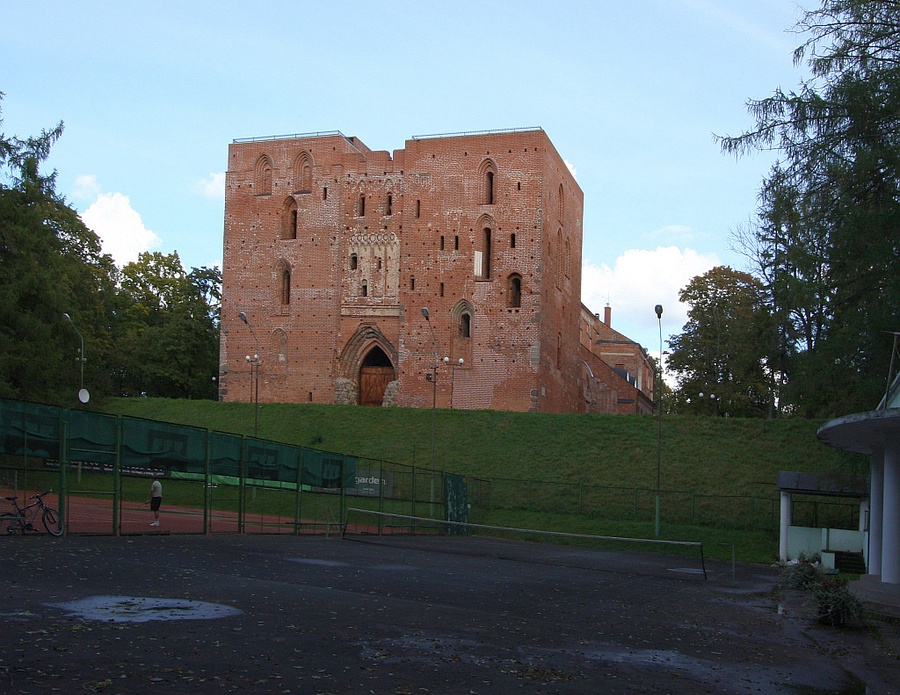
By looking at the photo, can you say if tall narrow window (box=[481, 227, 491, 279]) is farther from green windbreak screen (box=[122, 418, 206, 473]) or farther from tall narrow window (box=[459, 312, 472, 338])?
green windbreak screen (box=[122, 418, 206, 473])

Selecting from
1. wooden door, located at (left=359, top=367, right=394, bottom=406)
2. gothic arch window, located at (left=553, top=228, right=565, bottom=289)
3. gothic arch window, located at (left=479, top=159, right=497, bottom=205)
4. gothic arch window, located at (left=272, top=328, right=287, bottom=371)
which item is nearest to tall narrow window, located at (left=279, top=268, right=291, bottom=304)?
gothic arch window, located at (left=272, top=328, right=287, bottom=371)

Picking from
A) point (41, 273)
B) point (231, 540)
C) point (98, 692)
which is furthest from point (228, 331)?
point (98, 692)

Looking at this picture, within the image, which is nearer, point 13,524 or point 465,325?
point 13,524

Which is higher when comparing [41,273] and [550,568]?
[41,273]

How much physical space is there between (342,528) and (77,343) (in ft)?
88.5

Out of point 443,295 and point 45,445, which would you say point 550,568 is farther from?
point 443,295

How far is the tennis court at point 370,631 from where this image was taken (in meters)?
8.49

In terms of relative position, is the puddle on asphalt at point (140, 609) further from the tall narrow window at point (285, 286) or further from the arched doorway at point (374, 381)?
the tall narrow window at point (285, 286)

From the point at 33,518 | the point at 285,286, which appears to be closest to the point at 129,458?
the point at 33,518

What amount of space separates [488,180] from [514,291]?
7230 millimetres

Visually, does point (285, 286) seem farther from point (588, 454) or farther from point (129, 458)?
point (129, 458)

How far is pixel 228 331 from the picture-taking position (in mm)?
66625

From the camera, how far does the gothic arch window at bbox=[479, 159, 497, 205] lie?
208 ft

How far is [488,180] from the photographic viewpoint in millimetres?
63906
